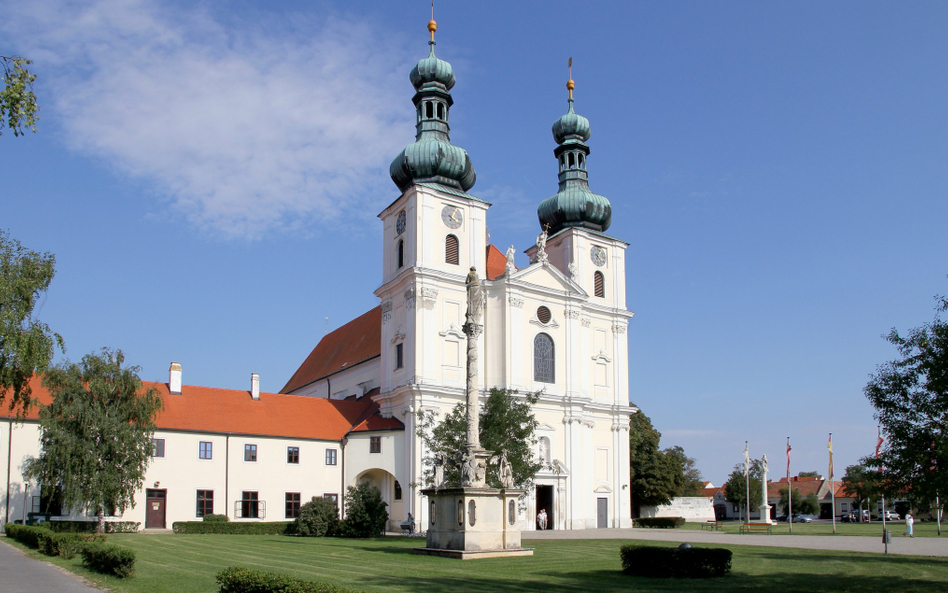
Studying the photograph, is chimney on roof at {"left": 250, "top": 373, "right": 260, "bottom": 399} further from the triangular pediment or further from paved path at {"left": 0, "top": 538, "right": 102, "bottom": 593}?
paved path at {"left": 0, "top": 538, "right": 102, "bottom": 593}

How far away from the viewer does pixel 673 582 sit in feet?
53.7

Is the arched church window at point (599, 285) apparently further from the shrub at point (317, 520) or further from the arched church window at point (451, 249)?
the shrub at point (317, 520)

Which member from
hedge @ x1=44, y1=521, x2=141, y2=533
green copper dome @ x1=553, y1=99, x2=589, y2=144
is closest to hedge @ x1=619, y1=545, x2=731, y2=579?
hedge @ x1=44, y1=521, x2=141, y2=533

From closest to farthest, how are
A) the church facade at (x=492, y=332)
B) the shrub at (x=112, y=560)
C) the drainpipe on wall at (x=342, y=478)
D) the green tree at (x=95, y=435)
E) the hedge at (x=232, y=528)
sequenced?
1. the shrub at (x=112, y=560)
2. the green tree at (x=95, y=435)
3. the hedge at (x=232, y=528)
4. the drainpipe on wall at (x=342, y=478)
5. the church facade at (x=492, y=332)

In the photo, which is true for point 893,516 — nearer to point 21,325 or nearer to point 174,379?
point 174,379

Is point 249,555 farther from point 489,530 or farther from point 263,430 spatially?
point 263,430

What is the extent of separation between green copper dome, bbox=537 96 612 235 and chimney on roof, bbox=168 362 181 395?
2548cm

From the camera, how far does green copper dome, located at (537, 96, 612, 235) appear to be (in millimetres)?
56031

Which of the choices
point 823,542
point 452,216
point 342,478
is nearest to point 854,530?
point 823,542

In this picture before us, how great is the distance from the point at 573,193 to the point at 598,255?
468cm

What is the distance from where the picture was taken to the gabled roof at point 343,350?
186 feet

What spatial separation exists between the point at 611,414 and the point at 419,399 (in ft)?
46.8

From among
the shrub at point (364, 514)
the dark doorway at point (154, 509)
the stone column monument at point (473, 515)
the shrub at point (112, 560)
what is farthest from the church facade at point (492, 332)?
the shrub at point (112, 560)

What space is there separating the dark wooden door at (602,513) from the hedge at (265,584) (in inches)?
1577
